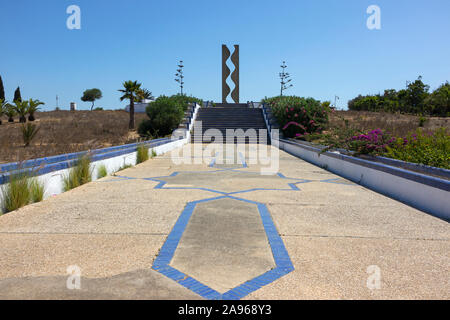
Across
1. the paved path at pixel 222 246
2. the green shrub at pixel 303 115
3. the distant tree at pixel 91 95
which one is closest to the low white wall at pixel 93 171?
the paved path at pixel 222 246

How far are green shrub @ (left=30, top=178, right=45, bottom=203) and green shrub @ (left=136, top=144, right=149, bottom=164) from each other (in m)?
6.18

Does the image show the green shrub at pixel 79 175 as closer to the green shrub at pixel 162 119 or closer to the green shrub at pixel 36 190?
the green shrub at pixel 36 190

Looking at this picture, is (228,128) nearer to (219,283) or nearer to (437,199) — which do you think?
(437,199)

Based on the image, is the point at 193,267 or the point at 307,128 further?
the point at 307,128

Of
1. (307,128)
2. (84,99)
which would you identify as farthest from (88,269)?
(84,99)

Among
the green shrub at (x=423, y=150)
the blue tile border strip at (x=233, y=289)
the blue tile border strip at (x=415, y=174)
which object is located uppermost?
the green shrub at (x=423, y=150)

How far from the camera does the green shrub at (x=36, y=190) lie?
5543 mm

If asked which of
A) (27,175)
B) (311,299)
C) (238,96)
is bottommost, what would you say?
(311,299)

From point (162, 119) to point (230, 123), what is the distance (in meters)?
6.27

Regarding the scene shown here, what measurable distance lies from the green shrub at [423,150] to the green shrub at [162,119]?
17.9 m

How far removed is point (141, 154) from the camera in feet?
40.1

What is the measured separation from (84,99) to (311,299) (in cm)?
9539

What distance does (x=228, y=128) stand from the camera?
26.8 metres

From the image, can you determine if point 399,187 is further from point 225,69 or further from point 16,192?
point 225,69
